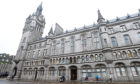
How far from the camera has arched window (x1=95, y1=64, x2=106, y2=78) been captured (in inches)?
839

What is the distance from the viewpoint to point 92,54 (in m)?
24.0

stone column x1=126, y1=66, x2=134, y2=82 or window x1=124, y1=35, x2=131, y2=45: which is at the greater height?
window x1=124, y1=35, x2=131, y2=45

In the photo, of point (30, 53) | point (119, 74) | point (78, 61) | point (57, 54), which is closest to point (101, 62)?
point (119, 74)

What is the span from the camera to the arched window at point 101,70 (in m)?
21.3

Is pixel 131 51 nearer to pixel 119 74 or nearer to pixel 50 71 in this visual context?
pixel 119 74

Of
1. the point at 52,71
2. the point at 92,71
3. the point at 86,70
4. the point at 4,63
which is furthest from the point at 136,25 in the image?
the point at 4,63

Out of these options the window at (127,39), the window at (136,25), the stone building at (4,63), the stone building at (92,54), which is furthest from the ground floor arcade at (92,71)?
the stone building at (4,63)

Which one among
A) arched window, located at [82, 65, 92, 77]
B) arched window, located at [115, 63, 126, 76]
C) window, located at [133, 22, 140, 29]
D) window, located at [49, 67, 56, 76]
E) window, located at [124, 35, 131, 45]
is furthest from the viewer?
window, located at [49, 67, 56, 76]

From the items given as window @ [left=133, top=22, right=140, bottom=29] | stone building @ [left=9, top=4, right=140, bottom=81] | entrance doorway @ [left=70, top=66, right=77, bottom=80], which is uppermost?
window @ [left=133, top=22, right=140, bottom=29]

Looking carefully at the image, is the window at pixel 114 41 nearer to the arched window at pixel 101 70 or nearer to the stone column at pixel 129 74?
the stone column at pixel 129 74

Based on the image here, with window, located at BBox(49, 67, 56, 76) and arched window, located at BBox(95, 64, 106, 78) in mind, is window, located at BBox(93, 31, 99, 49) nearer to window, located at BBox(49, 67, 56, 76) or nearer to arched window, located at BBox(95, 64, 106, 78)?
arched window, located at BBox(95, 64, 106, 78)

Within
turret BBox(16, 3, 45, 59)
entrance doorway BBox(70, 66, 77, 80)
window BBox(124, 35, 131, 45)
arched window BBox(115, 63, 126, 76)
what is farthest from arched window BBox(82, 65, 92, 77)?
turret BBox(16, 3, 45, 59)

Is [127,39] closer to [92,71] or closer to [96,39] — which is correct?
[96,39]

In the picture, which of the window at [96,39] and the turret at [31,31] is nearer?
the window at [96,39]
